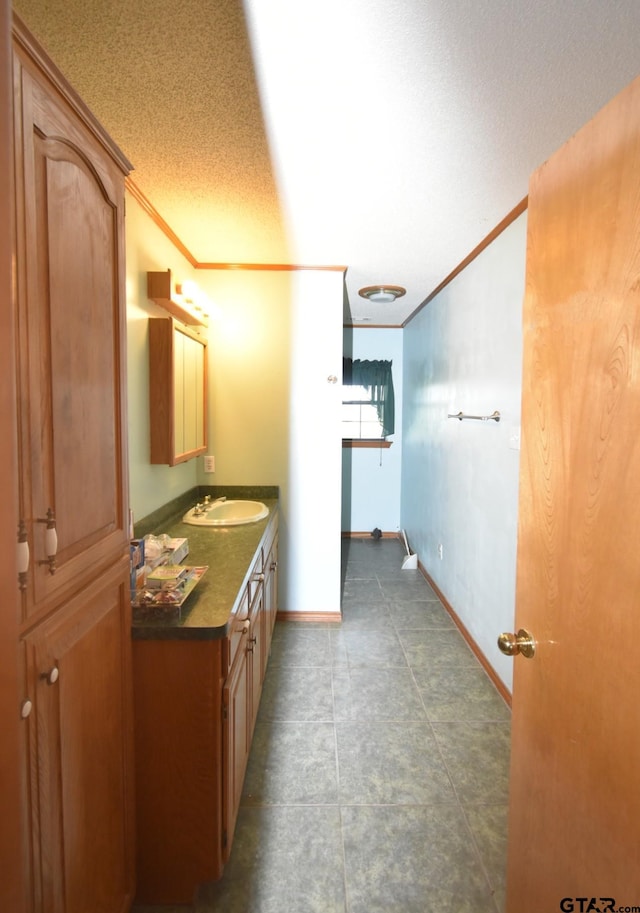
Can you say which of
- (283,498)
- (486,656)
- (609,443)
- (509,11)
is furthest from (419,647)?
(509,11)

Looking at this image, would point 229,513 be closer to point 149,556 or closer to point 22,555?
point 149,556

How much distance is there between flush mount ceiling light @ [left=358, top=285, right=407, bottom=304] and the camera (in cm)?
351

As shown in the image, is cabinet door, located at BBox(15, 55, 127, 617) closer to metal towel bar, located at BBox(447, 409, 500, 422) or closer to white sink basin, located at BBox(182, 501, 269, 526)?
white sink basin, located at BBox(182, 501, 269, 526)

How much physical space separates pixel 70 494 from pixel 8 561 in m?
0.20

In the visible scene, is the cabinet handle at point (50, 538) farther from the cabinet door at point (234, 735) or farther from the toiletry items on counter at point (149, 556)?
the cabinet door at point (234, 735)

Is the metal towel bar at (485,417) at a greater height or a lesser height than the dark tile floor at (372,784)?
greater

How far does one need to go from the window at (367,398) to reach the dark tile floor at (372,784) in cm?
261

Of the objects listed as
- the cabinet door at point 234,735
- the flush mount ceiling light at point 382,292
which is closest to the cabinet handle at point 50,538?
the cabinet door at point 234,735

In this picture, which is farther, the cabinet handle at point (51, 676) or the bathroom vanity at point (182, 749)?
the bathroom vanity at point (182, 749)

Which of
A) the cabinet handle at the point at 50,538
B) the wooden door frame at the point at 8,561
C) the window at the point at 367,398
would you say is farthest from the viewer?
the window at the point at 367,398

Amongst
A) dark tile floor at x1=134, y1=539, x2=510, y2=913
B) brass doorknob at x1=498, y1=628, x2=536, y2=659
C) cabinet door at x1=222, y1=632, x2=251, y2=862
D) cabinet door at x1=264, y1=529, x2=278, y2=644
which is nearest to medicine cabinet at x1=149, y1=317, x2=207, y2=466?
cabinet door at x1=264, y1=529, x2=278, y2=644

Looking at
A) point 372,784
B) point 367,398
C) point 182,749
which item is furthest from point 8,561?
point 367,398

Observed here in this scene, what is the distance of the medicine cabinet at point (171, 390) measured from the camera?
217cm

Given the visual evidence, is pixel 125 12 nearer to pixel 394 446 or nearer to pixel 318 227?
pixel 318 227
